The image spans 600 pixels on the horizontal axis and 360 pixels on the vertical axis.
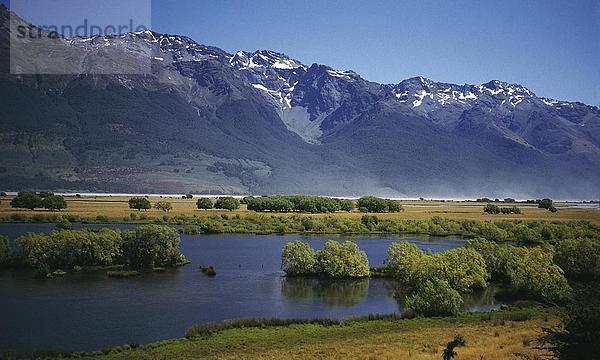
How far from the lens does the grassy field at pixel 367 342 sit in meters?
31.9

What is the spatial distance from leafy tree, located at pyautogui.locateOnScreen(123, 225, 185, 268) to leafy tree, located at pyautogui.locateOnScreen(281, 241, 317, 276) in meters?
12.2

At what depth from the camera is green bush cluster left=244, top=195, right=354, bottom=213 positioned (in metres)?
152

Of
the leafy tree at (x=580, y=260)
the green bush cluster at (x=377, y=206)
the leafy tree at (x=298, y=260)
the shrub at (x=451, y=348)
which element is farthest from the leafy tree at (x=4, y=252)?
the green bush cluster at (x=377, y=206)

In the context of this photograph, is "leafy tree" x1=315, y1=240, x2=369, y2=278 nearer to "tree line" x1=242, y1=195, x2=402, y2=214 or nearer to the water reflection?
the water reflection

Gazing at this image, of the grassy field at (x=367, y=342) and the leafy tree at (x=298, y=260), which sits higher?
the leafy tree at (x=298, y=260)

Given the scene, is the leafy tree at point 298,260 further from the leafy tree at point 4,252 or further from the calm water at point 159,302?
the leafy tree at point 4,252

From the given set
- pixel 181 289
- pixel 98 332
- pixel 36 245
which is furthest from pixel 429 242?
pixel 98 332

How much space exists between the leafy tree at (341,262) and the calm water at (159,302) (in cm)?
164

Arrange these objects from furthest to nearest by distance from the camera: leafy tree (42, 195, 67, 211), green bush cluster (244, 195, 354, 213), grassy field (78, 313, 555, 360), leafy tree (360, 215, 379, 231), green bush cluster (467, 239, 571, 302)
Answer: 1. green bush cluster (244, 195, 354, 213)
2. leafy tree (42, 195, 67, 211)
3. leafy tree (360, 215, 379, 231)
4. green bush cluster (467, 239, 571, 302)
5. grassy field (78, 313, 555, 360)

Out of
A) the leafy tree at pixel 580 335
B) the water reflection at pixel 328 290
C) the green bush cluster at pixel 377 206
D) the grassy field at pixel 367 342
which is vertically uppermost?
the green bush cluster at pixel 377 206

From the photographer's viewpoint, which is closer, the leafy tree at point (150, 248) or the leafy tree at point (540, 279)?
the leafy tree at point (540, 279)

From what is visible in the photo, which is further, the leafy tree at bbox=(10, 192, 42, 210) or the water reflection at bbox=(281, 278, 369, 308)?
the leafy tree at bbox=(10, 192, 42, 210)

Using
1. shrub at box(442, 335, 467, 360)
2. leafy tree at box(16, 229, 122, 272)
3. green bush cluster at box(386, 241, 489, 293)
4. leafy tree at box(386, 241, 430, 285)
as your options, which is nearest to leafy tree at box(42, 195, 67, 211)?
leafy tree at box(16, 229, 122, 272)

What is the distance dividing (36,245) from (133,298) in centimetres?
1740
